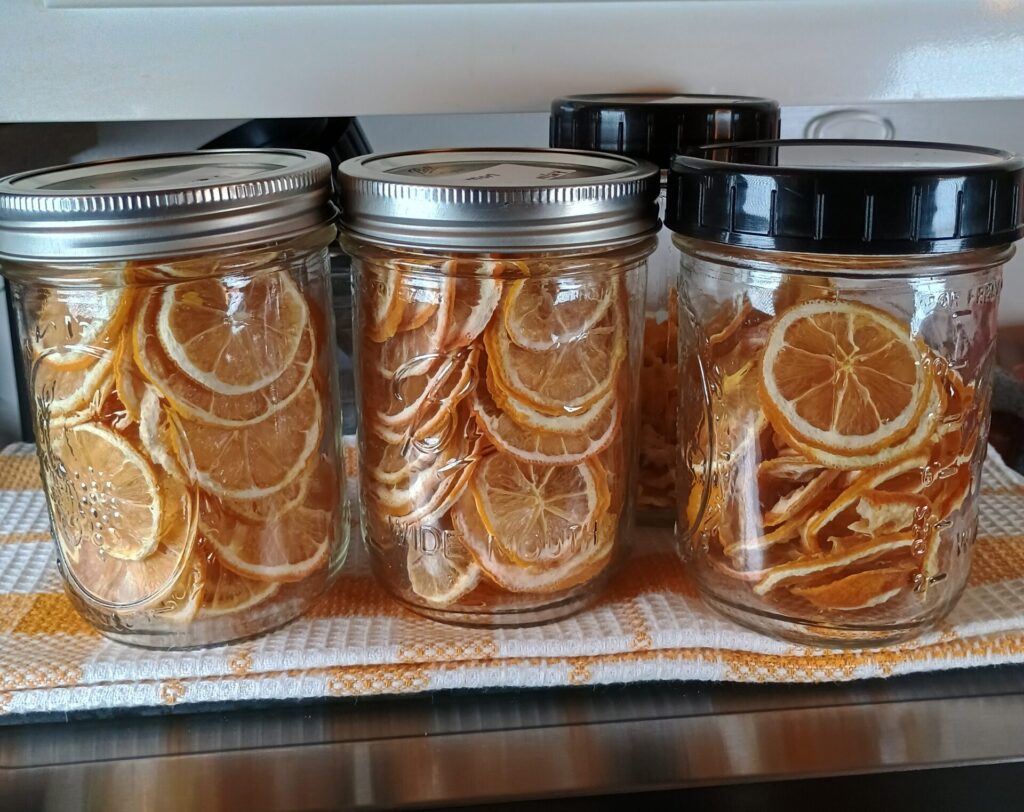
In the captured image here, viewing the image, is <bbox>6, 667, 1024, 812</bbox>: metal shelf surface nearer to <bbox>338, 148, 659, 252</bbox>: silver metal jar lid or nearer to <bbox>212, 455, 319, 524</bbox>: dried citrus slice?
<bbox>212, 455, 319, 524</bbox>: dried citrus slice

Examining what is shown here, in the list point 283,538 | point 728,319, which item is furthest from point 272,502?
point 728,319

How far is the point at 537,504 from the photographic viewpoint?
547 mm

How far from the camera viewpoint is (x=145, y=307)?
493mm

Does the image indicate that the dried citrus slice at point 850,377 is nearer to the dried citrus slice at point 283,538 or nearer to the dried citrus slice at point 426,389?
the dried citrus slice at point 426,389

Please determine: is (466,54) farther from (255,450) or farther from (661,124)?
(255,450)

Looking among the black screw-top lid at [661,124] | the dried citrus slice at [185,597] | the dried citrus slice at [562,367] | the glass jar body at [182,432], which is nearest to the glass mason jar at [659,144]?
the black screw-top lid at [661,124]

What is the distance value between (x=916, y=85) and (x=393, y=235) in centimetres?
48

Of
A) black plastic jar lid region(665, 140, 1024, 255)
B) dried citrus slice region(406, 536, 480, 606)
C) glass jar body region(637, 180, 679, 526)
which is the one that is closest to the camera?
black plastic jar lid region(665, 140, 1024, 255)

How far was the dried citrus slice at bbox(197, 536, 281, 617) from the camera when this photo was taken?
54 cm

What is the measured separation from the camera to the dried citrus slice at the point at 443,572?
0.56 m

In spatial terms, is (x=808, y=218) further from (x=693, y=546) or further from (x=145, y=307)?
(x=145, y=307)

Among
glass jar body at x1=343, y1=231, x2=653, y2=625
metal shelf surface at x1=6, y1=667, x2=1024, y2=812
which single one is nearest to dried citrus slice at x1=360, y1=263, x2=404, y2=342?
glass jar body at x1=343, y1=231, x2=653, y2=625

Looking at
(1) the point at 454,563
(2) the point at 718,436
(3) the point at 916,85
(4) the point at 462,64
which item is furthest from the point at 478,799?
(3) the point at 916,85

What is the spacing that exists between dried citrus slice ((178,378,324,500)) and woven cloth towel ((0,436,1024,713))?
0.09 meters
